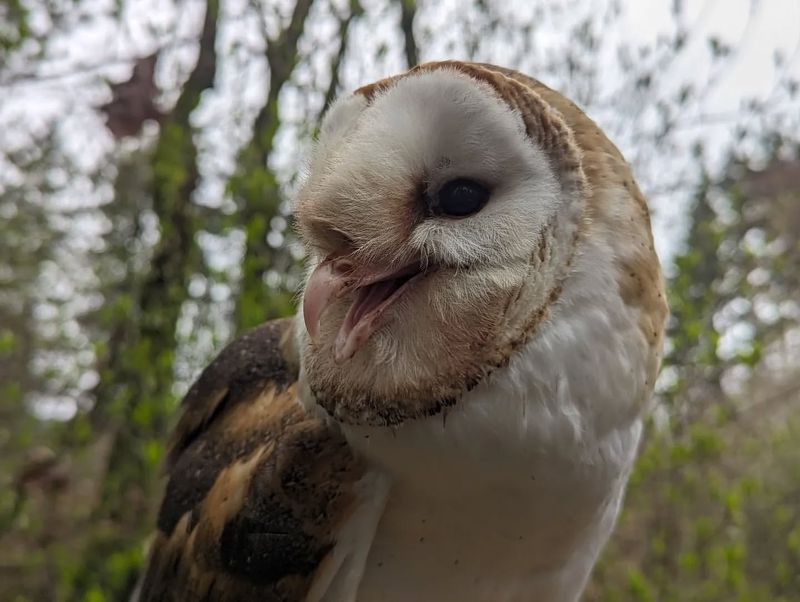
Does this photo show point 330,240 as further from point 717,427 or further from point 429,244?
point 717,427

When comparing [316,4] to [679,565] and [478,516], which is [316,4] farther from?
[679,565]

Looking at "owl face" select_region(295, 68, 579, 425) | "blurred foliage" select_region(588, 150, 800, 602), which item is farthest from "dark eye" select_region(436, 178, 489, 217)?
"blurred foliage" select_region(588, 150, 800, 602)

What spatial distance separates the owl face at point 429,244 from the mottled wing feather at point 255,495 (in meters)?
0.11

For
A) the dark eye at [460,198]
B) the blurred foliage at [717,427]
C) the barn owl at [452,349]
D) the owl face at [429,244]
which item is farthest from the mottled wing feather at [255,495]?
the blurred foliage at [717,427]

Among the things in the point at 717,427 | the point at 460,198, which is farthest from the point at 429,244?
the point at 717,427

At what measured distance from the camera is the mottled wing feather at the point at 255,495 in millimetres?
774

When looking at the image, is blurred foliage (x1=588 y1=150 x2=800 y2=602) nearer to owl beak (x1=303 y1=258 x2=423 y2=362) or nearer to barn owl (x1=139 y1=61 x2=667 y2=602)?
barn owl (x1=139 y1=61 x2=667 y2=602)

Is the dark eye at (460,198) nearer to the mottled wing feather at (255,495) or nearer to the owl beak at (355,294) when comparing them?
the owl beak at (355,294)

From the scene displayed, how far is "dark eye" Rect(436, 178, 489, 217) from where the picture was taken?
689mm

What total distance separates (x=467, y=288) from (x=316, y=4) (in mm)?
1328

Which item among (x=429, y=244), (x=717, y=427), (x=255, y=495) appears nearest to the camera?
(x=429, y=244)

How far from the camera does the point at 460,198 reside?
69 centimetres

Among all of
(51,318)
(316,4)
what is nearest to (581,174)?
(316,4)

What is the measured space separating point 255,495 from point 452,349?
32 cm
